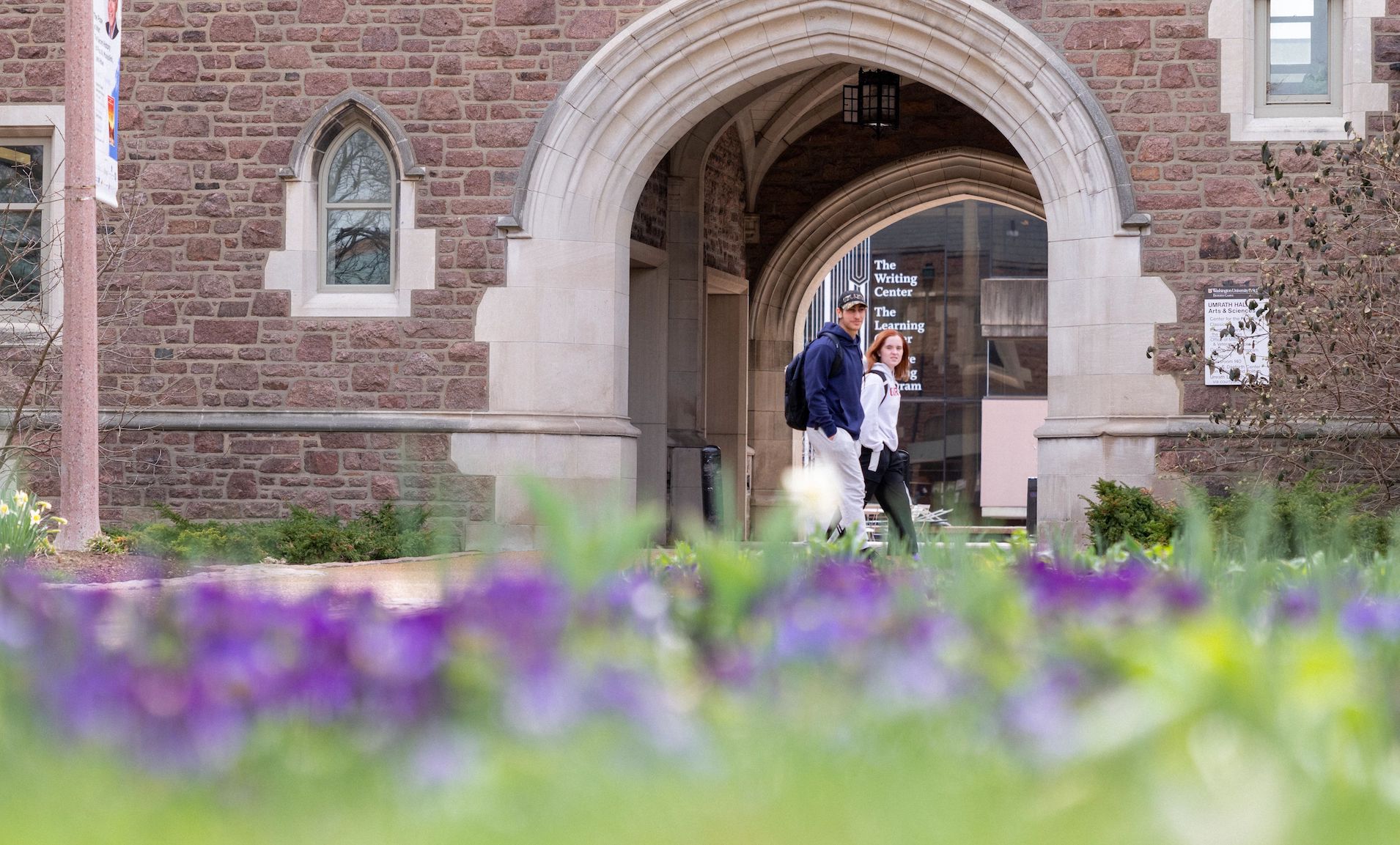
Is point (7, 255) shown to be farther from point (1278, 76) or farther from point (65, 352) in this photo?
point (1278, 76)

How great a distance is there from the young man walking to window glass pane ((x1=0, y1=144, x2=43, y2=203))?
20.2 ft

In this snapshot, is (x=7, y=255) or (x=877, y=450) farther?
(x=7, y=255)

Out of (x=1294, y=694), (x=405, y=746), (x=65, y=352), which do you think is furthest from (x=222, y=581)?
(x=65, y=352)

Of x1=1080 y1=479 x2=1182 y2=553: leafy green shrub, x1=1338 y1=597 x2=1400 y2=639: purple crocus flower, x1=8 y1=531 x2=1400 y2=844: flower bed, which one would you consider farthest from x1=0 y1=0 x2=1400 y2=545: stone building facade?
x1=8 y1=531 x2=1400 y2=844: flower bed

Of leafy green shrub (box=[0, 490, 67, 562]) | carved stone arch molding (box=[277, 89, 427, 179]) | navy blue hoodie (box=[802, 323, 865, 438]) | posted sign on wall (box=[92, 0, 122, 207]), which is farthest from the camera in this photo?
carved stone arch molding (box=[277, 89, 427, 179])

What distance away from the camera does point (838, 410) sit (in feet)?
25.3

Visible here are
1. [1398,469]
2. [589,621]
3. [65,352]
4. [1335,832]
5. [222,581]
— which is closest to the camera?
[1335,832]

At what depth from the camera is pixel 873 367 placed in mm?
8133

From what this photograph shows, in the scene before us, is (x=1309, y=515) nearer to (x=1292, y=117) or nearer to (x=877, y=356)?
(x=877, y=356)

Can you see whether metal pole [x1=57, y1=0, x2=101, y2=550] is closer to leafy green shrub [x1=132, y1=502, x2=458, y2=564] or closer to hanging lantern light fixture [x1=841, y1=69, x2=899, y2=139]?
leafy green shrub [x1=132, y1=502, x2=458, y2=564]

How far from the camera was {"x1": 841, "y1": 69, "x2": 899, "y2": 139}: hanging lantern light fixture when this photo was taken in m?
14.2

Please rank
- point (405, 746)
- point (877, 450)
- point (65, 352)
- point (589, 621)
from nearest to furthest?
point (405, 746), point (589, 621), point (65, 352), point (877, 450)

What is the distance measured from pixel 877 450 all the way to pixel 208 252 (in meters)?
5.02

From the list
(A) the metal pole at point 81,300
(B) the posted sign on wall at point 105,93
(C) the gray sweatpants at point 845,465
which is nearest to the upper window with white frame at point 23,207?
(B) the posted sign on wall at point 105,93
